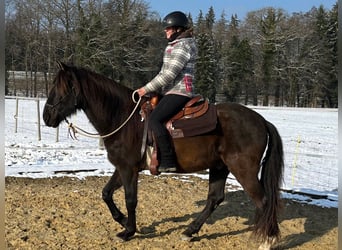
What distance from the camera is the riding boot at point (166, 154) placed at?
4242 mm

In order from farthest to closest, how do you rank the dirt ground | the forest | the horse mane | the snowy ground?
1. the forest
2. the snowy ground
3. the dirt ground
4. the horse mane

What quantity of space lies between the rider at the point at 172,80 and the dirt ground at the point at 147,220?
1.07m

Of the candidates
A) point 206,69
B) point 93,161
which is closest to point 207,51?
point 206,69

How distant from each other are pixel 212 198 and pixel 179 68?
66.1 inches

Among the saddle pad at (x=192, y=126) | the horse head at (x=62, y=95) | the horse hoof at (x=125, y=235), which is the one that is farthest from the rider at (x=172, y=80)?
the horse hoof at (x=125, y=235)

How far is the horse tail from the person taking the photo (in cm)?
430

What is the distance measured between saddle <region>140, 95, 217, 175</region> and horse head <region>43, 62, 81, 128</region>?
0.78 metres

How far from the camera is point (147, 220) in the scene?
5.31 metres

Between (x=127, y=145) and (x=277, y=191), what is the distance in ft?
5.76

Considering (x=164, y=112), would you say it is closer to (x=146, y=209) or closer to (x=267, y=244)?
(x=267, y=244)

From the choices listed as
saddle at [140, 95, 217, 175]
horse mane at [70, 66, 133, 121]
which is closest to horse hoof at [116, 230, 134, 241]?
saddle at [140, 95, 217, 175]

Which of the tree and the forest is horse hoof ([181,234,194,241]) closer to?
the forest

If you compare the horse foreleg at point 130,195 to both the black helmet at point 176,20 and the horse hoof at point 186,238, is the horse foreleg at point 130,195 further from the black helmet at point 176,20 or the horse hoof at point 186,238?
the black helmet at point 176,20

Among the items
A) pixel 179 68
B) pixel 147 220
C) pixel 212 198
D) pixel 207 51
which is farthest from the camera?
pixel 207 51
